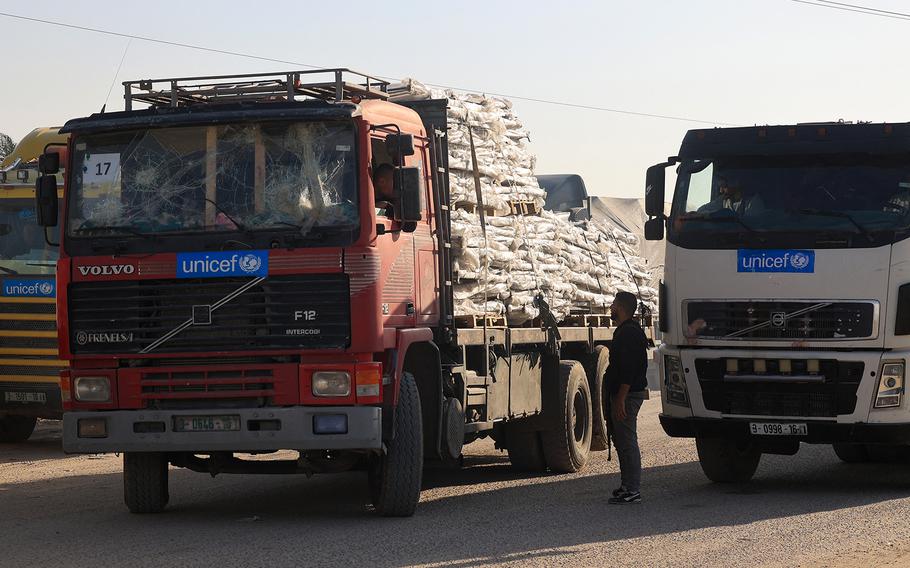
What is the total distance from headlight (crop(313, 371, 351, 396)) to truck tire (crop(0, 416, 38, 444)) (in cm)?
902

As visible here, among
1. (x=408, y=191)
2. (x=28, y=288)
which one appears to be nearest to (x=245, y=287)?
(x=408, y=191)

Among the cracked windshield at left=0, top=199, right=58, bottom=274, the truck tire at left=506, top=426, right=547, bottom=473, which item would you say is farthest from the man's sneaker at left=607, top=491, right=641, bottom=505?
the cracked windshield at left=0, top=199, right=58, bottom=274

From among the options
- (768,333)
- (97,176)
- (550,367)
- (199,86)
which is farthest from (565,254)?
(97,176)

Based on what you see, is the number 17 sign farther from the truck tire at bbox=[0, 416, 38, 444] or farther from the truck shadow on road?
the truck tire at bbox=[0, 416, 38, 444]

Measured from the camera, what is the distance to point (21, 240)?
16.7 meters

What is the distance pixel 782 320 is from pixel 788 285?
31 cm

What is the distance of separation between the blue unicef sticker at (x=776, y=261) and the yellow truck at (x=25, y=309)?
27.7 feet

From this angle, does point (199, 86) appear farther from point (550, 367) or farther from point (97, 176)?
point (550, 367)

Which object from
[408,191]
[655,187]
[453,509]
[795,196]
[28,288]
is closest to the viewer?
[408,191]

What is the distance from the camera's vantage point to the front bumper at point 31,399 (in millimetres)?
16500

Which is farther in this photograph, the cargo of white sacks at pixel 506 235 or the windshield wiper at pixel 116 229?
the cargo of white sacks at pixel 506 235

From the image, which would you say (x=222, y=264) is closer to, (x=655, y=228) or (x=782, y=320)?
(x=655, y=228)

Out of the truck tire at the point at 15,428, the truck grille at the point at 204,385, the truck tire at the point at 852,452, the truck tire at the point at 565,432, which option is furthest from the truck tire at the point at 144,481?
the truck tire at the point at 852,452

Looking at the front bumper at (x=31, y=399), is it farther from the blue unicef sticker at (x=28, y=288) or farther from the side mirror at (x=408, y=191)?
the side mirror at (x=408, y=191)
